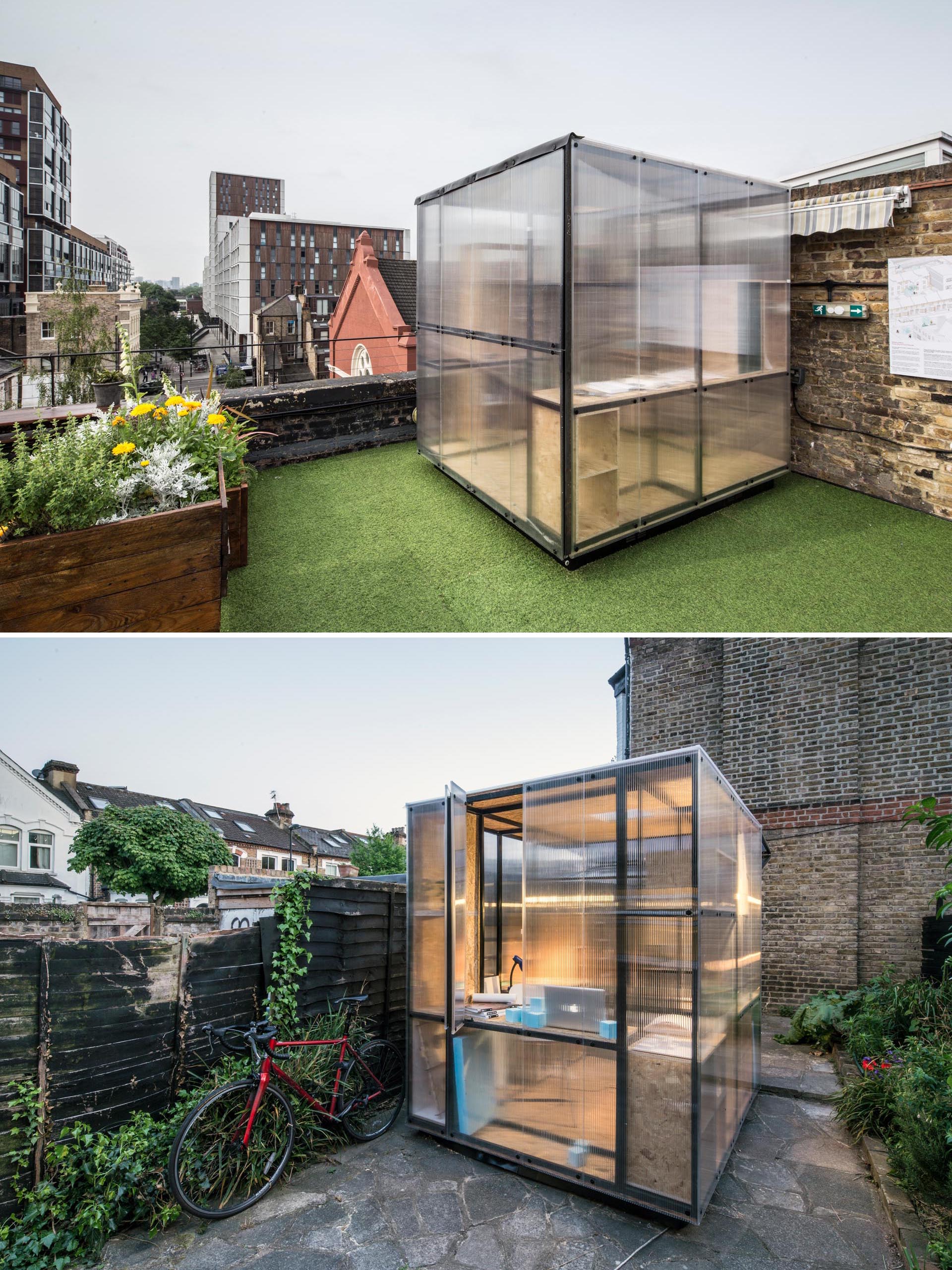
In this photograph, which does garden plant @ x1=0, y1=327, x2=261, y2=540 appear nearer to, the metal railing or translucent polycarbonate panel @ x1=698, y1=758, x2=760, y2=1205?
the metal railing

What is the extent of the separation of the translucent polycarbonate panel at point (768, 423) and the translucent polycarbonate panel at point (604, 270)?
1.88 metres

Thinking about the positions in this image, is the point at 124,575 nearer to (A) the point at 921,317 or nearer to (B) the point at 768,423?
(B) the point at 768,423

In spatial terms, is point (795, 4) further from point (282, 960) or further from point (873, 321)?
point (282, 960)

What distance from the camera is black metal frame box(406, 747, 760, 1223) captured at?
3295 mm

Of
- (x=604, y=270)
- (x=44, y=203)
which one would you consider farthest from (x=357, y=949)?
(x=44, y=203)

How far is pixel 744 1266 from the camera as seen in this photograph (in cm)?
310

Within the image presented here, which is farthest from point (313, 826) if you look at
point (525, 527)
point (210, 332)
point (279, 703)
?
point (525, 527)

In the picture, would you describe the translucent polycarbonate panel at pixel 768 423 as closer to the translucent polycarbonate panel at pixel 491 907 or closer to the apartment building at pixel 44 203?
the translucent polycarbonate panel at pixel 491 907

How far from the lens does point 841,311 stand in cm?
671

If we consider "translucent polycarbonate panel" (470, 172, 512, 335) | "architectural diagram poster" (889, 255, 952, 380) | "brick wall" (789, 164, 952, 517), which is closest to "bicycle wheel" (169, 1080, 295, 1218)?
"translucent polycarbonate panel" (470, 172, 512, 335)

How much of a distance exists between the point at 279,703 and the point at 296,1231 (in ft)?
36.5

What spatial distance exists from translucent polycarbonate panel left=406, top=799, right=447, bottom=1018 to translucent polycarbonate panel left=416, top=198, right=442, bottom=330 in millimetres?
4678

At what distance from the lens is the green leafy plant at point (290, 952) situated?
4.52 metres

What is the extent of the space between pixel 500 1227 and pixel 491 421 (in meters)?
5.24
